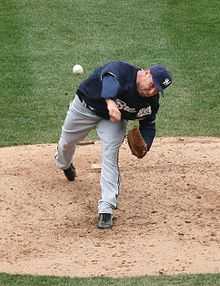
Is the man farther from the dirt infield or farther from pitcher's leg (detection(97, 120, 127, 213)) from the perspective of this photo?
the dirt infield

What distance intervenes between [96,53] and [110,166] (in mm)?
6084

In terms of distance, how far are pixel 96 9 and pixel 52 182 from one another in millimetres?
7461

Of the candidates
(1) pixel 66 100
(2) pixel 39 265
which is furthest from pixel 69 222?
(1) pixel 66 100

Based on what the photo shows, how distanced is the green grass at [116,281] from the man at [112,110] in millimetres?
1189

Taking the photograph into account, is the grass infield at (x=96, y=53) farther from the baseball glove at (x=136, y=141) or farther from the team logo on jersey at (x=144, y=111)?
the team logo on jersey at (x=144, y=111)

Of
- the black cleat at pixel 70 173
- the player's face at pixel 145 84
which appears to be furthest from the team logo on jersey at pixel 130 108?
the black cleat at pixel 70 173

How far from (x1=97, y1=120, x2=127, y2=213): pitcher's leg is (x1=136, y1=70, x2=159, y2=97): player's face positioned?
0.54 meters

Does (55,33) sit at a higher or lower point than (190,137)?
lower

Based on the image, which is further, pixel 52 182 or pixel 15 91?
pixel 15 91

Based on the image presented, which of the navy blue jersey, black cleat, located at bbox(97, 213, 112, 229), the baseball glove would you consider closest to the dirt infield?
black cleat, located at bbox(97, 213, 112, 229)

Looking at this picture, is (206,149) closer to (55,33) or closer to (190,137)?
(190,137)

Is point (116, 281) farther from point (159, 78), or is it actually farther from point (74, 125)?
point (74, 125)

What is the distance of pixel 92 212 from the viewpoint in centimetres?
789

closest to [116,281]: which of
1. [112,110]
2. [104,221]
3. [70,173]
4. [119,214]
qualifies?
[104,221]
